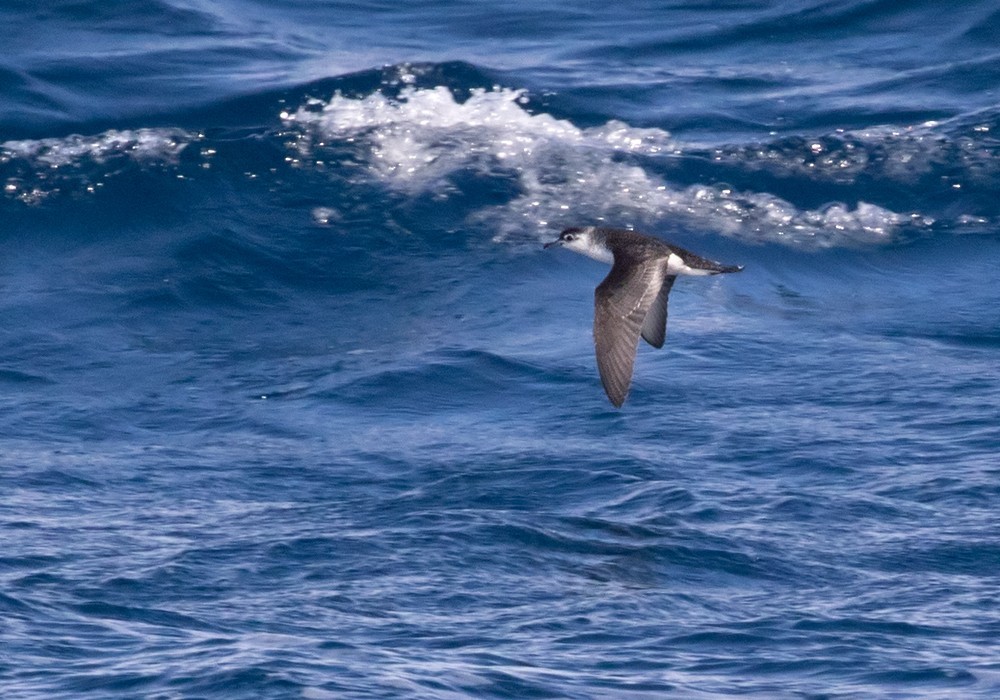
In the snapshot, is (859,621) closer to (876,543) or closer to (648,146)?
(876,543)

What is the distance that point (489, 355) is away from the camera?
11805mm

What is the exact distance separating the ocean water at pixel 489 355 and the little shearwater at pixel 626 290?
0.91m

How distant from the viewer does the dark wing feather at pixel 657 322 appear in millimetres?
9961

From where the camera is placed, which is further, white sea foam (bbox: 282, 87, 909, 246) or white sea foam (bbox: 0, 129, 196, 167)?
white sea foam (bbox: 0, 129, 196, 167)

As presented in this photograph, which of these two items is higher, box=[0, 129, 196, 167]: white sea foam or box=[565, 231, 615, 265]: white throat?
box=[0, 129, 196, 167]: white sea foam

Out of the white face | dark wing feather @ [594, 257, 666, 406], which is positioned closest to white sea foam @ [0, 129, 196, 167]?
the white face

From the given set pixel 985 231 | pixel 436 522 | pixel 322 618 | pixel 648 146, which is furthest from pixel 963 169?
pixel 322 618

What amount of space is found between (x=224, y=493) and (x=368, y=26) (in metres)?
10.1

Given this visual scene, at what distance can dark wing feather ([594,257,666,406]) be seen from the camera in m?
8.44

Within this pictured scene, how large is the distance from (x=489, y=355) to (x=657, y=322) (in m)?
2.04

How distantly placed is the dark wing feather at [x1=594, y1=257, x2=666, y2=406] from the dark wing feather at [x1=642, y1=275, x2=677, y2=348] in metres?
0.49

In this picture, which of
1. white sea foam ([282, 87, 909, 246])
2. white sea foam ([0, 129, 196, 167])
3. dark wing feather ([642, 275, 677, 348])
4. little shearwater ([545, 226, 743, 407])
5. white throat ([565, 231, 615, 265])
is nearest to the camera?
little shearwater ([545, 226, 743, 407])

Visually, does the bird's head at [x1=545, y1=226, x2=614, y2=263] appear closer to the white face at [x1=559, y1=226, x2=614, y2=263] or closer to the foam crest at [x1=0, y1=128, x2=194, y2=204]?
the white face at [x1=559, y1=226, x2=614, y2=263]

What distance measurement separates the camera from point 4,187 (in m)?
14.2
